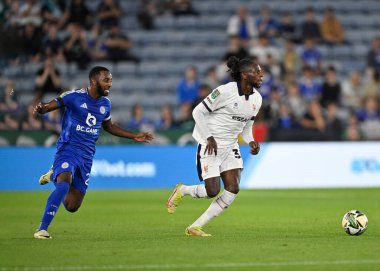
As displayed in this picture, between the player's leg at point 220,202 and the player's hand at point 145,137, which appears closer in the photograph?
the player's leg at point 220,202

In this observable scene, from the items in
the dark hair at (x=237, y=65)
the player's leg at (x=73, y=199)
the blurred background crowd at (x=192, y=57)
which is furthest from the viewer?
the blurred background crowd at (x=192, y=57)

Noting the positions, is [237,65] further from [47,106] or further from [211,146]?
[47,106]

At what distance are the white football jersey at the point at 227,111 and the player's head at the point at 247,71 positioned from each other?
0.16 m

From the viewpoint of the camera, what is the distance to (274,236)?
11820 millimetres

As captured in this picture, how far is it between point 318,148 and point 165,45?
6.49 metres

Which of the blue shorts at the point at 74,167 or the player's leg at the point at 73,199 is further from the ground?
the blue shorts at the point at 74,167

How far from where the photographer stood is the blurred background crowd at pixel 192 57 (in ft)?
74.9

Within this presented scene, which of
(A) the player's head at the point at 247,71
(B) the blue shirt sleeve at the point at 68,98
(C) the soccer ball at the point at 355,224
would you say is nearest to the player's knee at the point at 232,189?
(A) the player's head at the point at 247,71

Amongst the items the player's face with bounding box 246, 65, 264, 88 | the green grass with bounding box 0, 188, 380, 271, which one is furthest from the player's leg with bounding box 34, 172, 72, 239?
the player's face with bounding box 246, 65, 264, 88

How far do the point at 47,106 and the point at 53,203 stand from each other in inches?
45.0

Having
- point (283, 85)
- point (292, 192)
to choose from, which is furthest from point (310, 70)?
point (292, 192)

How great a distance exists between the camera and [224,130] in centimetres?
1209

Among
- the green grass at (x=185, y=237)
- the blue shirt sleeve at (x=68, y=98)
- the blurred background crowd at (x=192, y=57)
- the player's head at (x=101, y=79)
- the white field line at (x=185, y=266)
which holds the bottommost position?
the white field line at (x=185, y=266)

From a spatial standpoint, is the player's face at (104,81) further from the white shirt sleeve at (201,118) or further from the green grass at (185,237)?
the green grass at (185,237)
